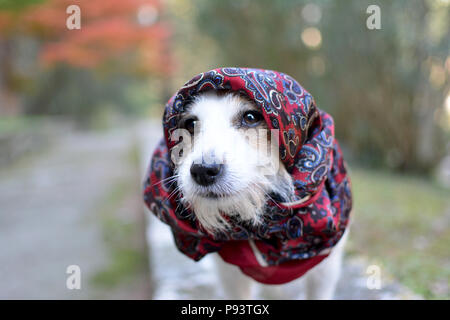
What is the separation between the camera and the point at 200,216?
1.86 meters

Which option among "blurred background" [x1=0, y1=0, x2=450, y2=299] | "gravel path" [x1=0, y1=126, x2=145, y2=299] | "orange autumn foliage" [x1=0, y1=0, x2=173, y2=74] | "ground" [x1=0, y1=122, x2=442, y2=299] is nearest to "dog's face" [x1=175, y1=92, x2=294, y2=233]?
"ground" [x1=0, y1=122, x2=442, y2=299]

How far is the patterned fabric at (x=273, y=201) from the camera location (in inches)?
70.6

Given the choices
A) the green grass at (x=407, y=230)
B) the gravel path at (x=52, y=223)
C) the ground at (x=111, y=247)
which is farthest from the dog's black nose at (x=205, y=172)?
the gravel path at (x=52, y=223)

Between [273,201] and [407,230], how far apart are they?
318cm

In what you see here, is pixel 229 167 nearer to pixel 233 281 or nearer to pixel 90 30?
pixel 233 281

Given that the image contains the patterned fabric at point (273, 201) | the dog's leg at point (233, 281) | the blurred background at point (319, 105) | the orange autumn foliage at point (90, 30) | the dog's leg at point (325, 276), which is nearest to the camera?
the patterned fabric at point (273, 201)

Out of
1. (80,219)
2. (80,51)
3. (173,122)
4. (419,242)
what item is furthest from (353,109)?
(80,51)

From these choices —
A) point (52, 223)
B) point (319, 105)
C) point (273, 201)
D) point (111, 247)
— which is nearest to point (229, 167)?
point (273, 201)

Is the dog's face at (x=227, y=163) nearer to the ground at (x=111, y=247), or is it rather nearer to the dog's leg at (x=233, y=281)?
the dog's leg at (x=233, y=281)

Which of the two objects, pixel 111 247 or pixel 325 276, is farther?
pixel 111 247

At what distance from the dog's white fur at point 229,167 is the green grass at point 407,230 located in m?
1.47

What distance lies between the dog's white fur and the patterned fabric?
0.06m

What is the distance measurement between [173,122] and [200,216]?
468mm

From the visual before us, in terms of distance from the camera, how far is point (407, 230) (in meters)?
4.42
